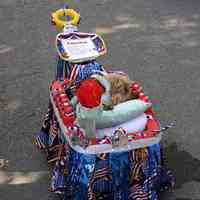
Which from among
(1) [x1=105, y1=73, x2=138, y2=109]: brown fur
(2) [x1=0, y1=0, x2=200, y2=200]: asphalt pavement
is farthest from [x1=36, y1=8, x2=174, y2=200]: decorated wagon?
(2) [x1=0, y1=0, x2=200, y2=200]: asphalt pavement

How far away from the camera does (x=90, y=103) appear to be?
2219mm

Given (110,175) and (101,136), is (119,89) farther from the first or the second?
(110,175)

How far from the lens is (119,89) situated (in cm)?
252

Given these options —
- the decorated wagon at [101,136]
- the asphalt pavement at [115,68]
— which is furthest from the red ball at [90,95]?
the asphalt pavement at [115,68]

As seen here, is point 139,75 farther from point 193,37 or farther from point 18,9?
point 18,9

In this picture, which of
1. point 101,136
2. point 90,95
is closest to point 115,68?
point 101,136

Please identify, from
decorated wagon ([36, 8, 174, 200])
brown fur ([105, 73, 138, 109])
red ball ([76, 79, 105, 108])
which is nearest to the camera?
red ball ([76, 79, 105, 108])

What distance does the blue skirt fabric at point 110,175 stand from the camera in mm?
2383

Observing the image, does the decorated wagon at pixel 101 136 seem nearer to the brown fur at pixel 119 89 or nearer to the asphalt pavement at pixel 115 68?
the brown fur at pixel 119 89

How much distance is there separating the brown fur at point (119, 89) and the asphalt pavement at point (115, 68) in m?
0.54

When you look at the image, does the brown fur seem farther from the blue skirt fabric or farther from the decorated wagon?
the blue skirt fabric

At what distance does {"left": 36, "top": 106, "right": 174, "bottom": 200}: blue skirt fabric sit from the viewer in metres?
2.38

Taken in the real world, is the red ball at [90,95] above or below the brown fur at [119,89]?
above

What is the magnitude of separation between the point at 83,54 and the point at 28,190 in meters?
0.74
